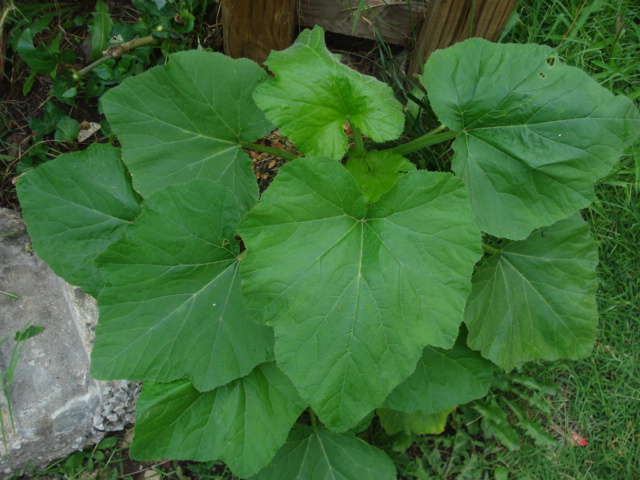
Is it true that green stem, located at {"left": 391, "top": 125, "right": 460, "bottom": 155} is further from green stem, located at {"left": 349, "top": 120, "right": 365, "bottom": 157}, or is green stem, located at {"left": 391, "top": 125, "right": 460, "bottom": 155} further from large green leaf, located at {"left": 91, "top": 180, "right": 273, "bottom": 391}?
large green leaf, located at {"left": 91, "top": 180, "right": 273, "bottom": 391}

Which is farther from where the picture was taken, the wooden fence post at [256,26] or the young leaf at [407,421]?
the young leaf at [407,421]

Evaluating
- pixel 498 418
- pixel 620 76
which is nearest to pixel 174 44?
pixel 620 76

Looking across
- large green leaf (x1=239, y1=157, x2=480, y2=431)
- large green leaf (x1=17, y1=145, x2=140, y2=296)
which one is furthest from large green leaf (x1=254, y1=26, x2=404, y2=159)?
large green leaf (x1=17, y1=145, x2=140, y2=296)

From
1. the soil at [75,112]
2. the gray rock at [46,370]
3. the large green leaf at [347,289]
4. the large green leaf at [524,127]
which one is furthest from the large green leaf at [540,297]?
the gray rock at [46,370]

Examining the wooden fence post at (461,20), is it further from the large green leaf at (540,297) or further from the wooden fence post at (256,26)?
the large green leaf at (540,297)

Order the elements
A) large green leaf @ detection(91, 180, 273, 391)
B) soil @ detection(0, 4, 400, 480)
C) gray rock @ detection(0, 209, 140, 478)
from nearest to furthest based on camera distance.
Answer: large green leaf @ detection(91, 180, 273, 391) → gray rock @ detection(0, 209, 140, 478) → soil @ detection(0, 4, 400, 480)

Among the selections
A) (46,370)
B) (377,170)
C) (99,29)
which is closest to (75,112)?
(99,29)

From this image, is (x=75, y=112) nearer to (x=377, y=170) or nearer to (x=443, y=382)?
(x=377, y=170)
